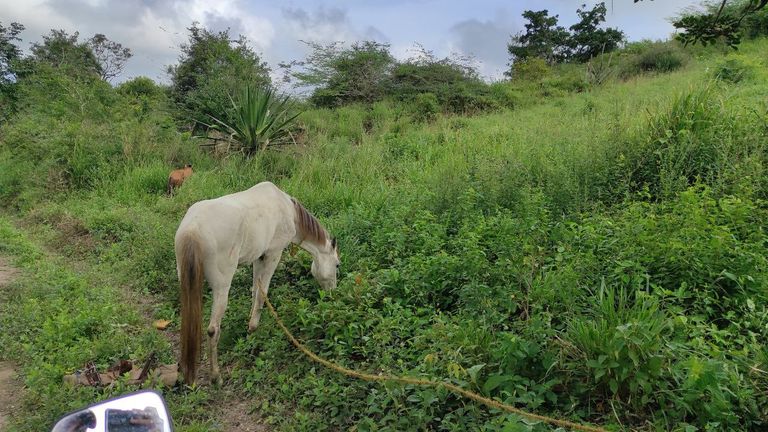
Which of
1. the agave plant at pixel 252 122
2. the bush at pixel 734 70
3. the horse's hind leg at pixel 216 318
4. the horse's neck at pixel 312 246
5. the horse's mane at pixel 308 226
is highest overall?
the bush at pixel 734 70

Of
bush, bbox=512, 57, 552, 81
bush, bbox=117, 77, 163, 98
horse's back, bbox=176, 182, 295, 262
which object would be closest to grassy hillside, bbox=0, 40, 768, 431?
horse's back, bbox=176, 182, 295, 262

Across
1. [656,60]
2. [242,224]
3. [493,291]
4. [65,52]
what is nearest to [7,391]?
[242,224]

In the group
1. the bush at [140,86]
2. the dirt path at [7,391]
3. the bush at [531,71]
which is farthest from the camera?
the bush at [140,86]

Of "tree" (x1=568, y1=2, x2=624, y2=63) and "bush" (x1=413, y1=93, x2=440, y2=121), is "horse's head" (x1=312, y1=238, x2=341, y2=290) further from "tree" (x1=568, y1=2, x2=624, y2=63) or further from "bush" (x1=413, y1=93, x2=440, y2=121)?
"tree" (x1=568, y1=2, x2=624, y2=63)

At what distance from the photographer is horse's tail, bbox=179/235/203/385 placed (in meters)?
3.06

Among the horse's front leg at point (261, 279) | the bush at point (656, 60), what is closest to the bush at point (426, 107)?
the bush at point (656, 60)

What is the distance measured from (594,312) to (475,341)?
2.37 feet

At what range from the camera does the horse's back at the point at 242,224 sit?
10.6 feet

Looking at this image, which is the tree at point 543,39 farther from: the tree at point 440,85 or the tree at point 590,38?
the tree at point 440,85

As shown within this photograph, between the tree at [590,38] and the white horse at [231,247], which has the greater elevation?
the tree at [590,38]

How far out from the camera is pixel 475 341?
9.55 feet

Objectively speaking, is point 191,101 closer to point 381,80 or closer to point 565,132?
point 381,80

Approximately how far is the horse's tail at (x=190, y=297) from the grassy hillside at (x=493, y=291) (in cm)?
37

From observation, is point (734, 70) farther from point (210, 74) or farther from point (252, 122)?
point (210, 74)
